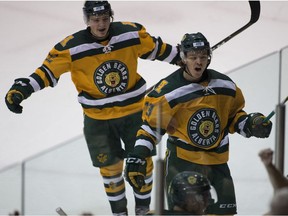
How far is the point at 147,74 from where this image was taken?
7.21m

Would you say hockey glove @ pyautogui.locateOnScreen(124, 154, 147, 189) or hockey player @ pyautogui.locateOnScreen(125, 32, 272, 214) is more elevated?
hockey player @ pyautogui.locateOnScreen(125, 32, 272, 214)

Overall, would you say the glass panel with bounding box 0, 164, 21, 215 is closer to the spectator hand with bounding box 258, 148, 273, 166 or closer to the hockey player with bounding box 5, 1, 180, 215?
the hockey player with bounding box 5, 1, 180, 215

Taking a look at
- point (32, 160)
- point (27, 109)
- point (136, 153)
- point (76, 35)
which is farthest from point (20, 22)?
point (32, 160)

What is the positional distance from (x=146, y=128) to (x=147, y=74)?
2.70 meters

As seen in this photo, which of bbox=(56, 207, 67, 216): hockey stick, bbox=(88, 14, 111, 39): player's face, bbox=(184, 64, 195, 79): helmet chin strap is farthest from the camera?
bbox=(88, 14, 111, 39): player's face

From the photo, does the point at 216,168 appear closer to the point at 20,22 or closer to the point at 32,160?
the point at 32,160

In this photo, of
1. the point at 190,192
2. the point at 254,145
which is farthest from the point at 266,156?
the point at 254,145

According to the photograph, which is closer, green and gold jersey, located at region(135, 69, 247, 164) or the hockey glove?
the hockey glove

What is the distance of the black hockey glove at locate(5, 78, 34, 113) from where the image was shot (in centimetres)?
514

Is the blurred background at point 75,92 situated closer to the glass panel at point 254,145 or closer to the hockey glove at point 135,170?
the glass panel at point 254,145

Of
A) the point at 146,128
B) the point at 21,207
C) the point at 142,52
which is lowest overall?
the point at 21,207

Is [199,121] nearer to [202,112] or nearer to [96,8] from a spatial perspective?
[202,112]

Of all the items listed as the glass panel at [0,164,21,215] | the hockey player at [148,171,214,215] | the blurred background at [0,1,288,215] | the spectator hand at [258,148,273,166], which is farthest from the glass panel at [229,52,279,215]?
the glass panel at [0,164,21,215]

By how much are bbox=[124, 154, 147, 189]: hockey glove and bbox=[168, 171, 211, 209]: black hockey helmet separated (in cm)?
34
